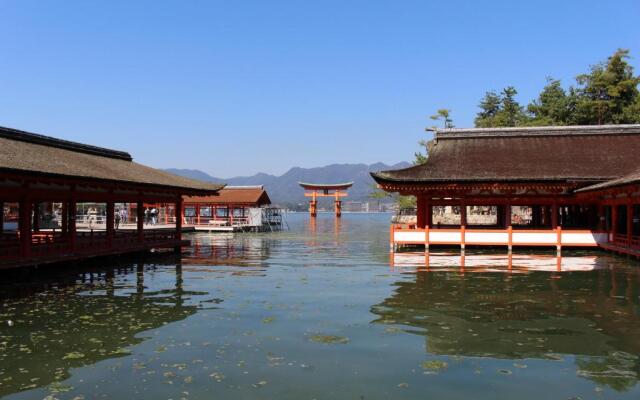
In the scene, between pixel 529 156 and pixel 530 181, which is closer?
pixel 530 181

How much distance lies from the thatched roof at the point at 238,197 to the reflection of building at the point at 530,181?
88.7 ft

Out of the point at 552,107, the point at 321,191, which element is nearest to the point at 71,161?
the point at 552,107

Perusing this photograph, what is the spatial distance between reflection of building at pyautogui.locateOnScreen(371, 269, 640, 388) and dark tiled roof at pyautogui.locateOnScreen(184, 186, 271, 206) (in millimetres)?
38482

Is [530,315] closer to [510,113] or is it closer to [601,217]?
[601,217]

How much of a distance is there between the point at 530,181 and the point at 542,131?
7.43 m

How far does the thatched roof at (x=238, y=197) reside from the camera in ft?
183

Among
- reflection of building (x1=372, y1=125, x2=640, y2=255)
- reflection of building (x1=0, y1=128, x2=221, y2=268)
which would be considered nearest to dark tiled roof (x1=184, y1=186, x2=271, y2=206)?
reflection of building (x1=0, y1=128, x2=221, y2=268)

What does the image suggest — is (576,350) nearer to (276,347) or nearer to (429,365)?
(429,365)

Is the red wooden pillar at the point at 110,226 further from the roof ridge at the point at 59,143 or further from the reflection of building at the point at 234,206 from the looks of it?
the reflection of building at the point at 234,206

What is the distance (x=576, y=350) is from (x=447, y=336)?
2.40 meters

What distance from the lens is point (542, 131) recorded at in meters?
33.4

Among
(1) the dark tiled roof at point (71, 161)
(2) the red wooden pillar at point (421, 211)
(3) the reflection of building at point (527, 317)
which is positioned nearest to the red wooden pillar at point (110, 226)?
(1) the dark tiled roof at point (71, 161)

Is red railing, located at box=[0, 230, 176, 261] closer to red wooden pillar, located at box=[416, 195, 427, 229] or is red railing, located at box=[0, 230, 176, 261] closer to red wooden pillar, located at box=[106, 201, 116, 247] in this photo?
red wooden pillar, located at box=[106, 201, 116, 247]

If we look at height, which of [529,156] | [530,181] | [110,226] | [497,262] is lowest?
[497,262]
